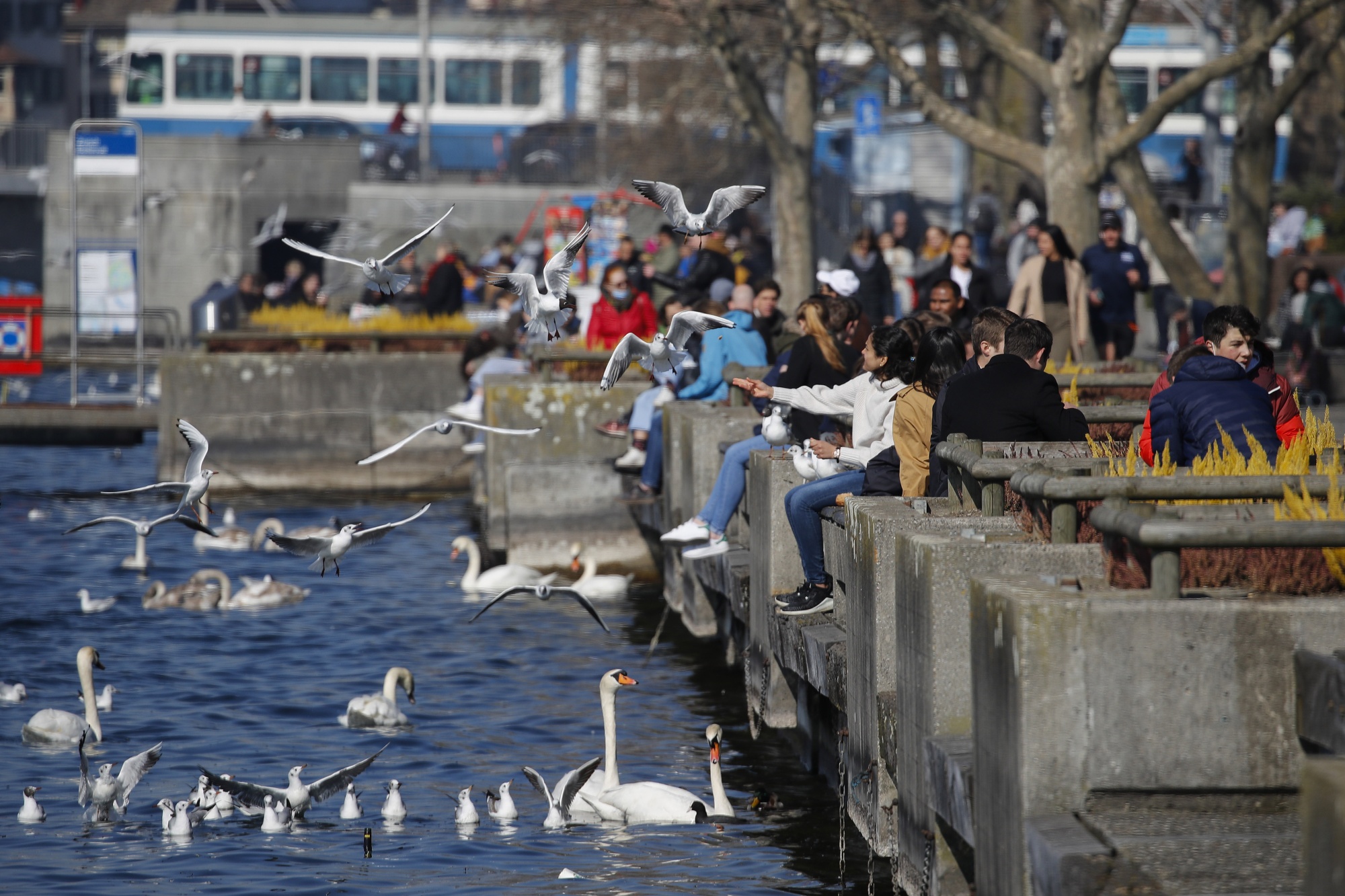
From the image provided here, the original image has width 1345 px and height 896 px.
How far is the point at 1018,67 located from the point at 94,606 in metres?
9.81

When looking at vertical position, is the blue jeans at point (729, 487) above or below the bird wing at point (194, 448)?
below

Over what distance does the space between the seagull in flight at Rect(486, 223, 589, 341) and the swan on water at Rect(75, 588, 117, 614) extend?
7.87 metres

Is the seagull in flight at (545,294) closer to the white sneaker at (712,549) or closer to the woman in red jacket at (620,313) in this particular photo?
the white sneaker at (712,549)

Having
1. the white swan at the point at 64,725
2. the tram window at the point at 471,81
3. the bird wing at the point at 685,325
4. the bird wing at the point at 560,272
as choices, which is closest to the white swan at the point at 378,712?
the white swan at the point at 64,725

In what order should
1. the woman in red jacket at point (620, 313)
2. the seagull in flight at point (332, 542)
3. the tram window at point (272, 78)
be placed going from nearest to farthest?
the seagull in flight at point (332, 542) → the woman in red jacket at point (620, 313) → the tram window at point (272, 78)

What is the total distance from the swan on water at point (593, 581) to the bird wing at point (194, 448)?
6196 mm

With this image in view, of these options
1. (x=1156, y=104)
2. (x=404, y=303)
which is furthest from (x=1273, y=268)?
(x=404, y=303)

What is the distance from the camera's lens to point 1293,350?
71.1 ft

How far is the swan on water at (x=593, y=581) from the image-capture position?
1738 cm

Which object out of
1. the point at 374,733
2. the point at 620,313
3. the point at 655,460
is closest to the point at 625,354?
the point at 374,733

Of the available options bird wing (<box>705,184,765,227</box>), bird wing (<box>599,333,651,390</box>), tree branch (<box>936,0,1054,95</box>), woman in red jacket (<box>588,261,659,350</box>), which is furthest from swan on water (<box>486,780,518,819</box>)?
tree branch (<box>936,0,1054,95</box>)

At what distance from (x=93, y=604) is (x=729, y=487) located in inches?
274

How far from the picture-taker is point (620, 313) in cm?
1945

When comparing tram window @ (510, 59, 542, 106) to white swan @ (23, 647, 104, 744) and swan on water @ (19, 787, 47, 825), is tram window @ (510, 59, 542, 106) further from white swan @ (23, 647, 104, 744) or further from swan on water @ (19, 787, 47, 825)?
swan on water @ (19, 787, 47, 825)
